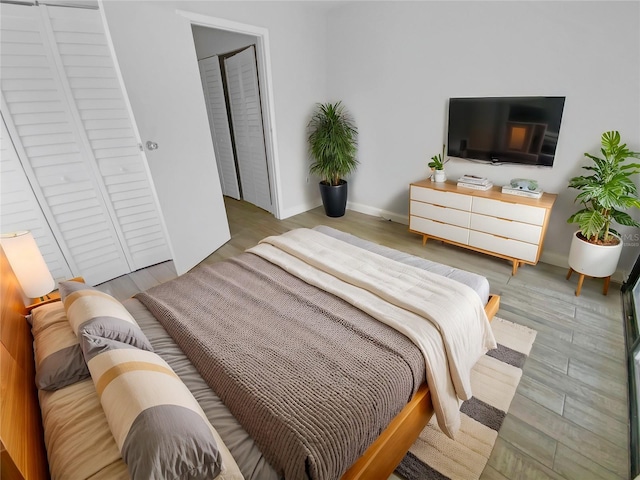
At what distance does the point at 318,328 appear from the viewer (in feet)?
4.44

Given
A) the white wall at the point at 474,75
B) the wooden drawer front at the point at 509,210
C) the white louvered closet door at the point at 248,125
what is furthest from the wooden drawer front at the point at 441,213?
the white louvered closet door at the point at 248,125

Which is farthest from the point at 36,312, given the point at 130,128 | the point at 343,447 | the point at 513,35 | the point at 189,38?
the point at 513,35

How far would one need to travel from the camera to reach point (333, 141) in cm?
368

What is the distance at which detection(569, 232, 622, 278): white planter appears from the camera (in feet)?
6.98

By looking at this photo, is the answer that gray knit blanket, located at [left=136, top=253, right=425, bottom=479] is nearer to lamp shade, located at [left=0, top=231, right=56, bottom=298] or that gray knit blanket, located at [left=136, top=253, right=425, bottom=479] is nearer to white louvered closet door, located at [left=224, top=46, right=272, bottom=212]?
lamp shade, located at [left=0, top=231, right=56, bottom=298]

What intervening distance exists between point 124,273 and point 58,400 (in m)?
2.17

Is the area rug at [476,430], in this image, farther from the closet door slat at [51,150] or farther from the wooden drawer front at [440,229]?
the closet door slat at [51,150]

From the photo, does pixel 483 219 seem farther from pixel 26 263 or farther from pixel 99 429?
pixel 26 263

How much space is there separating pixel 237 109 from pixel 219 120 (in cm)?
51

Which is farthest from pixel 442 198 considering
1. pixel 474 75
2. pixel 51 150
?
pixel 51 150

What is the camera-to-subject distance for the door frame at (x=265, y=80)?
283 centimetres

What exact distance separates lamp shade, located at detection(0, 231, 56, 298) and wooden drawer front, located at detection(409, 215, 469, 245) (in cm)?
294

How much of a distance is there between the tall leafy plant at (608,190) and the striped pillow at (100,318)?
275 cm

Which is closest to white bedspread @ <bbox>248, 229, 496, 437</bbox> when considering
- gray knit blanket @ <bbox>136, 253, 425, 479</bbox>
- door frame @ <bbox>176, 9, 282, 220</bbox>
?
gray knit blanket @ <bbox>136, 253, 425, 479</bbox>
